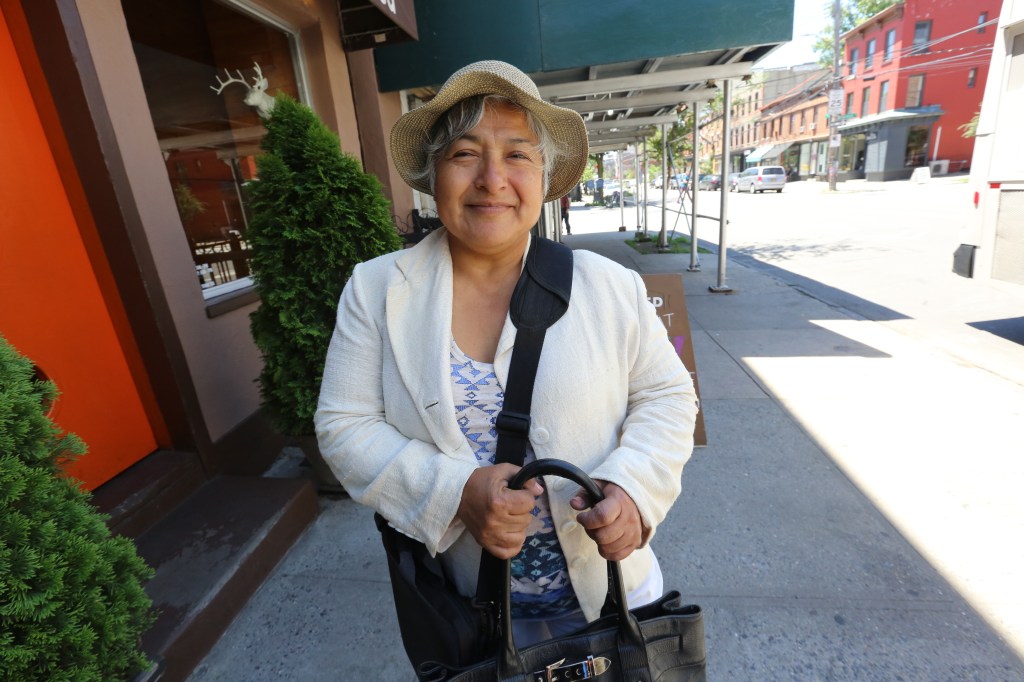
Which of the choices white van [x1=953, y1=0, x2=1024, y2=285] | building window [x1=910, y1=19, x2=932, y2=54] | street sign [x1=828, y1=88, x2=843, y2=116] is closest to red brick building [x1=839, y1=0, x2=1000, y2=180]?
building window [x1=910, y1=19, x2=932, y2=54]

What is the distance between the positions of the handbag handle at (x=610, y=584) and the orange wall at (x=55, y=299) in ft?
7.99

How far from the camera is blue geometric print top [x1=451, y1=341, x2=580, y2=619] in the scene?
3.95 feet

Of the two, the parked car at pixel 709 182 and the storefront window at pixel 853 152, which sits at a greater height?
the storefront window at pixel 853 152

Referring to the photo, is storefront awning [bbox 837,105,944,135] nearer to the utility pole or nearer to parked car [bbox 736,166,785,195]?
the utility pole

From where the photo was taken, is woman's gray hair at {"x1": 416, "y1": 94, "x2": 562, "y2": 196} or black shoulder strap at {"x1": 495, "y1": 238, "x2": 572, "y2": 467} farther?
woman's gray hair at {"x1": 416, "y1": 94, "x2": 562, "y2": 196}

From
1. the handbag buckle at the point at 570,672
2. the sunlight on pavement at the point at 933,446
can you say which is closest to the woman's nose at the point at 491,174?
the handbag buckle at the point at 570,672

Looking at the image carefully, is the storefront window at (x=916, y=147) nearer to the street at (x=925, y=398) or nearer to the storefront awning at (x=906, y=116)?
the storefront awning at (x=906, y=116)

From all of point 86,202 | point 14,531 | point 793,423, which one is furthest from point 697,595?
point 86,202

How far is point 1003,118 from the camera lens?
4691mm

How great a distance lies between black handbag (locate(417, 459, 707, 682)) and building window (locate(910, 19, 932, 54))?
4175cm

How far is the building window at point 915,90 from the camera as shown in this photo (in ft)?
104

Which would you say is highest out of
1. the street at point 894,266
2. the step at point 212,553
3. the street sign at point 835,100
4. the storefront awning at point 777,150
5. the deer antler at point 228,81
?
the street sign at point 835,100

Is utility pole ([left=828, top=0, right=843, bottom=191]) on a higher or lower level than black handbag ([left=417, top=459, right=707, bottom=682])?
higher

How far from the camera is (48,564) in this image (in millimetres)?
1174
